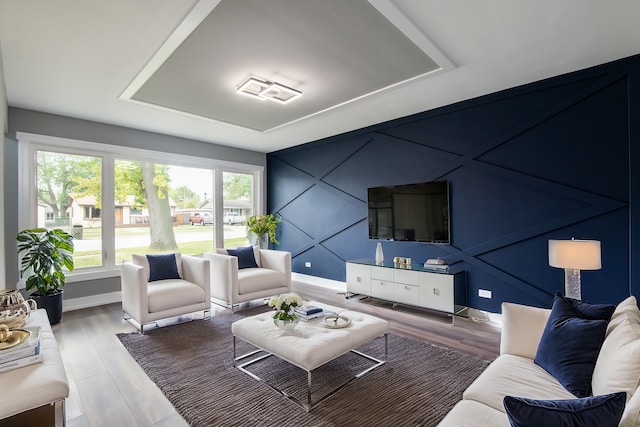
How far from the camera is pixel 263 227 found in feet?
20.4

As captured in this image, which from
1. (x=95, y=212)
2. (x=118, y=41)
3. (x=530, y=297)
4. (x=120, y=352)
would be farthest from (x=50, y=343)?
(x=530, y=297)

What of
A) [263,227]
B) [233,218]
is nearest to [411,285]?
[263,227]

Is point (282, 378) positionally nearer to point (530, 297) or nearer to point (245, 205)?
point (530, 297)

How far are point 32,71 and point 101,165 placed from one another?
181 cm

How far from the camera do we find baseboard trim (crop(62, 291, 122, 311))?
14.0ft

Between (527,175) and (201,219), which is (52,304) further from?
(527,175)

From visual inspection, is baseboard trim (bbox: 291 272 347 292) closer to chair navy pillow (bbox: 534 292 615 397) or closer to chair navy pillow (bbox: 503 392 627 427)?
chair navy pillow (bbox: 534 292 615 397)

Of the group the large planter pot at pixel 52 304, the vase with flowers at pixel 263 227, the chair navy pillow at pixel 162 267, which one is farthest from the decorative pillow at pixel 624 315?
the vase with flowers at pixel 263 227

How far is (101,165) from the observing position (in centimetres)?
465

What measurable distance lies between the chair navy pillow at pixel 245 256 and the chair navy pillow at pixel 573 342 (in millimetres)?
3674

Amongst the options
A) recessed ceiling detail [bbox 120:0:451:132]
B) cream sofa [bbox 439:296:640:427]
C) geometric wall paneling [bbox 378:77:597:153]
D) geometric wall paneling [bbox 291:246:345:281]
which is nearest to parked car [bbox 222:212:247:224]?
geometric wall paneling [bbox 291:246:345:281]

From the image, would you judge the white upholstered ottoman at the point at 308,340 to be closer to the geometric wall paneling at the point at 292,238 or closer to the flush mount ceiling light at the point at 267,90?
the flush mount ceiling light at the point at 267,90

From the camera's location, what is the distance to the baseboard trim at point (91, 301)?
4.25 meters

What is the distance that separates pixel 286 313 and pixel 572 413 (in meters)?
1.83
